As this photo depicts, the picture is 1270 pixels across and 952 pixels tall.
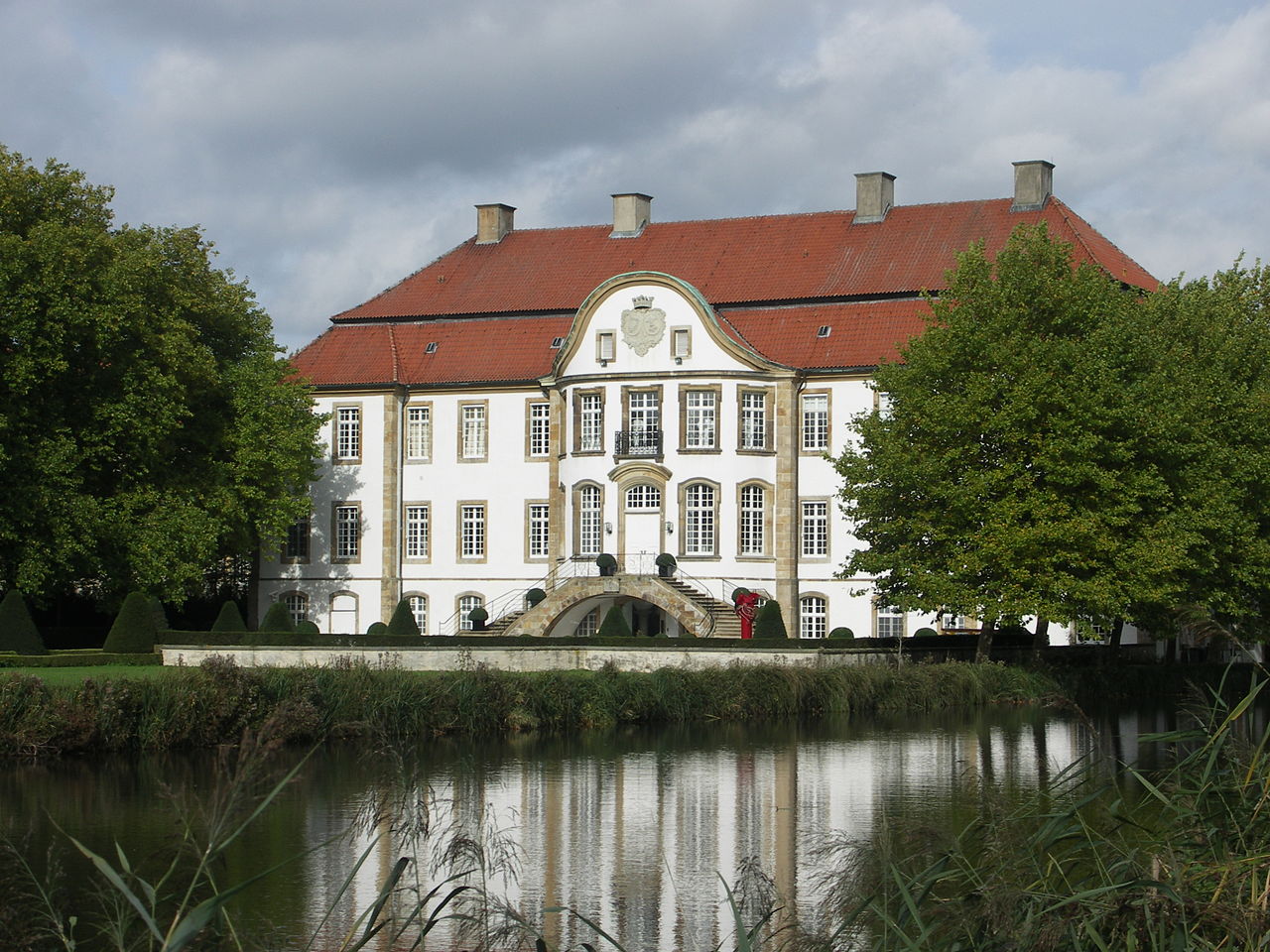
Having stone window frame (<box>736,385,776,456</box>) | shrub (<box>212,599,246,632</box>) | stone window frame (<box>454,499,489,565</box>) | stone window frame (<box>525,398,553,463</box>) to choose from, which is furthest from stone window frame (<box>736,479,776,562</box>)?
shrub (<box>212,599,246,632</box>)

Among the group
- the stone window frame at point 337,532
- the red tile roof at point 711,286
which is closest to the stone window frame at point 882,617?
the red tile roof at point 711,286

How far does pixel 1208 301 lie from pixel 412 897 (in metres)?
31.0

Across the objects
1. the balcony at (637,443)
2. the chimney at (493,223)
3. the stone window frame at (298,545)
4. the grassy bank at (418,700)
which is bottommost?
the grassy bank at (418,700)

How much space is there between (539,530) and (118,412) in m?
12.1

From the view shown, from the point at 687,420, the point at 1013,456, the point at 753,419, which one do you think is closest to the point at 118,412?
the point at 687,420

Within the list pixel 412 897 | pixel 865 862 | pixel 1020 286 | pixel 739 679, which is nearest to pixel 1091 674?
pixel 1020 286

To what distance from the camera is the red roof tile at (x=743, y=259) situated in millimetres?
42625

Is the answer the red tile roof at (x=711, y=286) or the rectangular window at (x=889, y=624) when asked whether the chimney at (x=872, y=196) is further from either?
the rectangular window at (x=889, y=624)

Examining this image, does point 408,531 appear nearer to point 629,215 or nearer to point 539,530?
point 539,530

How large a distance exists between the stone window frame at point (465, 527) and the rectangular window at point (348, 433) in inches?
117

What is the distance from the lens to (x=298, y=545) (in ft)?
152

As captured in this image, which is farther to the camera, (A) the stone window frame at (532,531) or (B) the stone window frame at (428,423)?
(B) the stone window frame at (428,423)

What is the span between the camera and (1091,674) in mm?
33406

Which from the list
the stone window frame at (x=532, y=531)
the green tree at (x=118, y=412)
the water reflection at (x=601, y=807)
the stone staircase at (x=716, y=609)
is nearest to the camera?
the water reflection at (x=601, y=807)
